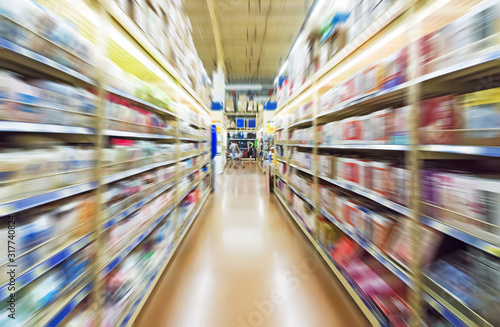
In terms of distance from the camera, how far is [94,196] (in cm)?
95

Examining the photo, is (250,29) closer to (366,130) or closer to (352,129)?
(352,129)

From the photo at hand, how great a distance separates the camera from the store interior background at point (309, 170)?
677 mm

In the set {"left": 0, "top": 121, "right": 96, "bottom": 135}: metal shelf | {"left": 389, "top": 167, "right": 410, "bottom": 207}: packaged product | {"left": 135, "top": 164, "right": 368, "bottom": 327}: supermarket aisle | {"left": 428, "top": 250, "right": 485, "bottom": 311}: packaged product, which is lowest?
{"left": 135, "top": 164, "right": 368, "bottom": 327}: supermarket aisle

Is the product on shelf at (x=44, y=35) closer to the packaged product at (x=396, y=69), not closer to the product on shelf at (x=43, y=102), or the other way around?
the product on shelf at (x=43, y=102)

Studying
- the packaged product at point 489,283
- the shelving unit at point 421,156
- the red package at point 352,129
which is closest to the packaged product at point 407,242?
the shelving unit at point 421,156

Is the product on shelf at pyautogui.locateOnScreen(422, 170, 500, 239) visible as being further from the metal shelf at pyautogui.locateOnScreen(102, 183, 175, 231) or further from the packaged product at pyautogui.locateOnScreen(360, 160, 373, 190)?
the metal shelf at pyautogui.locateOnScreen(102, 183, 175, 231)

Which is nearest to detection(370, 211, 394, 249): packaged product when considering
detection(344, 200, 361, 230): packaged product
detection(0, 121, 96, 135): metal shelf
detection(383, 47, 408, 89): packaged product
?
detection(344, 200, 361, 230): packaged product

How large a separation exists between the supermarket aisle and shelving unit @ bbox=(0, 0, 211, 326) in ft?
0.68

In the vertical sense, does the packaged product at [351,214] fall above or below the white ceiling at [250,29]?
below

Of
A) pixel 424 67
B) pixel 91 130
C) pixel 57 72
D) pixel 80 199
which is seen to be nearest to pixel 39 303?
pixel 80 199

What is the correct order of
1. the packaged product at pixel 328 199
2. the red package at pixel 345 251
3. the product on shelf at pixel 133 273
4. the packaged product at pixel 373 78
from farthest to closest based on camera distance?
the packaged product at pixel 328 199 → the red package at pixel 345 251 → the packaged product at pixel 373 78 → the product on shelf at pixel 133 273

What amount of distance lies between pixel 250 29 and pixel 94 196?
649cm

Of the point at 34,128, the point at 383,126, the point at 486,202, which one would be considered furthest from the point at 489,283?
the point at 34,128

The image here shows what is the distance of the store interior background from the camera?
677 millimetres
